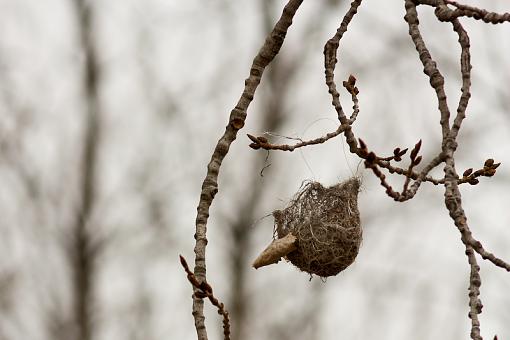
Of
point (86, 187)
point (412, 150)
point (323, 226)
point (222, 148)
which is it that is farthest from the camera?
point (86, 187)

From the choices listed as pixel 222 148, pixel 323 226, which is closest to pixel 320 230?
pixel 323 226

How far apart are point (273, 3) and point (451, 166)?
1156 centimetres

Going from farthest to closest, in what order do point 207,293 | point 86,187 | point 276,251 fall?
point 86,187 → point 276,251 → point 207,293

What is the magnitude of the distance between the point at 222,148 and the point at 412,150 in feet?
2.08

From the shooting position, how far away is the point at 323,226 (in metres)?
4.14

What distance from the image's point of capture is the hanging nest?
4.06 meters

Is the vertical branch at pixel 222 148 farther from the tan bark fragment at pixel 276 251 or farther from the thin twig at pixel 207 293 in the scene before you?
the tan bark fragment at pixel 276 251

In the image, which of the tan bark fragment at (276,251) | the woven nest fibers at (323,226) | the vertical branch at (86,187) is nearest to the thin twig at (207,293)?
the tan bark fragment at (276,251)

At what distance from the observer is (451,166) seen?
2.82 meters

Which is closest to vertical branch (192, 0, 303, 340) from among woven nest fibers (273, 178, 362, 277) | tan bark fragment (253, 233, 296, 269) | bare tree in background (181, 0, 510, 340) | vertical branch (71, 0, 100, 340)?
bare tree in background (181, 0, 510, 340)

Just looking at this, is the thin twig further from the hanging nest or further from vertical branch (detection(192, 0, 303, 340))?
the hanging nest

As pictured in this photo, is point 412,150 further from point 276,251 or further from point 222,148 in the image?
point 276,251

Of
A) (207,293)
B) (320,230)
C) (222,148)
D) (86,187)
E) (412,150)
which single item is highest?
(86,187)

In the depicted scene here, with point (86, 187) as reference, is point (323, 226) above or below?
below
